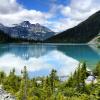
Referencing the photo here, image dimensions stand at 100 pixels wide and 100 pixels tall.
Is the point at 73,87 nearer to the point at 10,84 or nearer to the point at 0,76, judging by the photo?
the point at 10,84

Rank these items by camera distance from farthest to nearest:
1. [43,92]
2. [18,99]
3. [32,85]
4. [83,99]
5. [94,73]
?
[94,73], [32,85], [43,92], [83,99], [18,99]

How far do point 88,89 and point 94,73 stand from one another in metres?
36.5

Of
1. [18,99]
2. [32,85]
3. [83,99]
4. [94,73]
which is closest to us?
[18,99]

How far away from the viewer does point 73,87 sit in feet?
260

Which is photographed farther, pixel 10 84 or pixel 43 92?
pixel 10 84

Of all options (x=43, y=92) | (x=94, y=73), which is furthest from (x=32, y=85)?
(x=94, y=73)

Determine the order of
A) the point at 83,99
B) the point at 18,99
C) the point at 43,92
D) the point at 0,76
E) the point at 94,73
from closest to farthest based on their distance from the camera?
the point at 18,99 → the point at 83,99 → the point at 43,92 → the point at 0,76 → the point at 94,73

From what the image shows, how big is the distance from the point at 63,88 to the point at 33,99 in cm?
2174

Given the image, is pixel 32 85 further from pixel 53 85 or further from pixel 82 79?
pixel 82 79

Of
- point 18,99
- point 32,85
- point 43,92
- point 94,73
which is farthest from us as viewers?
point 94,73

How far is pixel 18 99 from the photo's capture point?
5597 cm

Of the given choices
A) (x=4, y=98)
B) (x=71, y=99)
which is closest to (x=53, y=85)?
(x=71, y=99)

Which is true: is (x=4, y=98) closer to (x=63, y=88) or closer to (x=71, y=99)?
(x=71, y=99)

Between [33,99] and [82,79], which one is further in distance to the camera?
[82,79]
